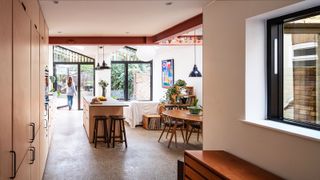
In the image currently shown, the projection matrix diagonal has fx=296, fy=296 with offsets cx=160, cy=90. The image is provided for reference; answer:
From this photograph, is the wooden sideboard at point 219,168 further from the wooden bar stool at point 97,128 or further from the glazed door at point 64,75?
the glazed door at point 64,75

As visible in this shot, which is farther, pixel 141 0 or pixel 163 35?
pixel 163 35

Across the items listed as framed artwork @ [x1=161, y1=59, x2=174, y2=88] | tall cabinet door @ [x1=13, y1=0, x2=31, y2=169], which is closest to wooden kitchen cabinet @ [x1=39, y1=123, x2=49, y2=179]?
tall cabinet door @ [x1=13, y1=0, x2=31, y2=169]

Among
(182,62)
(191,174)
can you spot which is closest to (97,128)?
(191,174)

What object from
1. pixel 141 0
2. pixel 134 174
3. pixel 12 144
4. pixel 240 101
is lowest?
pixel 134 174

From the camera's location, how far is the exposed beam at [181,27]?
16.0 feet

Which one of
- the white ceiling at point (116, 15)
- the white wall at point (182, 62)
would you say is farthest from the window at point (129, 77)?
the white ceiling at point (116, 15)

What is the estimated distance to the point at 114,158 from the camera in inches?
213

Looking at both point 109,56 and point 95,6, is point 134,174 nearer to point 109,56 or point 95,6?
point 95,6

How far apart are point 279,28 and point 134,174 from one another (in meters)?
2.92

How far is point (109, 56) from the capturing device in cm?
1234

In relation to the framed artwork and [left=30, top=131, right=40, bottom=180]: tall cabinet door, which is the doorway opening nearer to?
the framed artwork

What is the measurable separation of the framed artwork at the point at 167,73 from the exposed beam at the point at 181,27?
3361 millimetres

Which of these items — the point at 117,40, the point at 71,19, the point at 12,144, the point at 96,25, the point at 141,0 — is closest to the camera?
the point at 12,144

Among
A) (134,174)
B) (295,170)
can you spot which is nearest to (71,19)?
(134,174)
